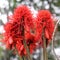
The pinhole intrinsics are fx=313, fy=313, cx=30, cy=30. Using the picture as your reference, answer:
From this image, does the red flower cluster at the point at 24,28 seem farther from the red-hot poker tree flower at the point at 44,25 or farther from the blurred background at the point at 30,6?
the blurred background at the point at 30,6

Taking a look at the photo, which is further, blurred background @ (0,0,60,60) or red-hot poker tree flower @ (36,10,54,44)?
blurred background @ (0,0,60,60)

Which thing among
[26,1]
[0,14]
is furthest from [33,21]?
[26,1]

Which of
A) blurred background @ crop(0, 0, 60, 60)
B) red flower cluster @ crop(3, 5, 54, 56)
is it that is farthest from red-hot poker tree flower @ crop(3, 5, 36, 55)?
blurred background @ crop(0, 0, 60, 60)

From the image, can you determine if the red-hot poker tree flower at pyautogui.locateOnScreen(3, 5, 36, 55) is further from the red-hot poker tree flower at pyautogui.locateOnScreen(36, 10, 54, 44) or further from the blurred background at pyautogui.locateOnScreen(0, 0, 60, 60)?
the blurred background at pyautogui.locateOnScreen(0, 0, 60, 60)

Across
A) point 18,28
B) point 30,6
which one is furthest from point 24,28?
point 30,6

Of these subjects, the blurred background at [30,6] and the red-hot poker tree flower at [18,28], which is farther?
the blurred background at [30,6]

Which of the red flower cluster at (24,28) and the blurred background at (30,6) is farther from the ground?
the blurred background at (30,6)

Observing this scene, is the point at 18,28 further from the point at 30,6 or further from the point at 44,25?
the point at 30,6

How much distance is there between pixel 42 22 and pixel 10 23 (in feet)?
0.40

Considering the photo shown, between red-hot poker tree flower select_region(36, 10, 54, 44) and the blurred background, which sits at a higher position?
the blurred background

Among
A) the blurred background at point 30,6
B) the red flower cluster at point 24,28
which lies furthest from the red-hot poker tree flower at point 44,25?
the blurred background at point 30,6

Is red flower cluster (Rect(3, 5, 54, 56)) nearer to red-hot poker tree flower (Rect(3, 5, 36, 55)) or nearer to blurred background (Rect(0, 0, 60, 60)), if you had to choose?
red-hot poker tree flower (Rect(3, 5, 36, 55))

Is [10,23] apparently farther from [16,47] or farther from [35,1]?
[35,1]

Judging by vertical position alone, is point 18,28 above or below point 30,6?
below
